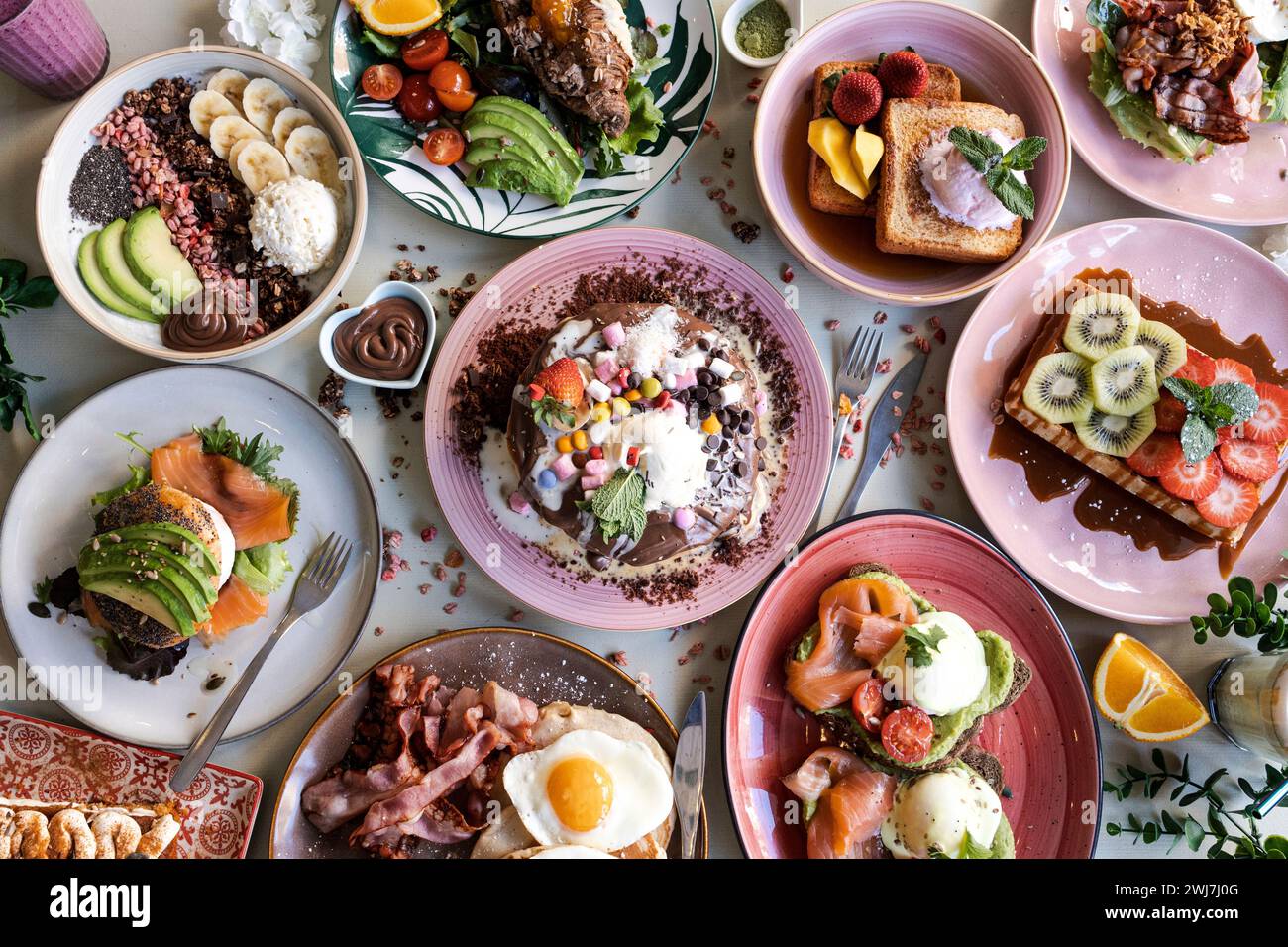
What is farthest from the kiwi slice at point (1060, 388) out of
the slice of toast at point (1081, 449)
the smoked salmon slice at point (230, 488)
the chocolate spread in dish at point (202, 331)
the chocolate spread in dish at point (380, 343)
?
the chocolate spread in dish at point (202, 331)

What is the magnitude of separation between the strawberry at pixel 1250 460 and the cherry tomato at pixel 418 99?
3378 mm

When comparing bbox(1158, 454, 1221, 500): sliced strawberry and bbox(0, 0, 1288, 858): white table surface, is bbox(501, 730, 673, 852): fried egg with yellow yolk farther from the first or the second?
bbox(1158, 454, 1221, 500): sliced strawberry

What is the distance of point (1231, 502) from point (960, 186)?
1.65m

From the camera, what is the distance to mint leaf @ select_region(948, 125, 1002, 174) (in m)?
3.28

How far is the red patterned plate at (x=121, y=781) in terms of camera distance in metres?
3.21

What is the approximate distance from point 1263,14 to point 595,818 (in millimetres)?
4095

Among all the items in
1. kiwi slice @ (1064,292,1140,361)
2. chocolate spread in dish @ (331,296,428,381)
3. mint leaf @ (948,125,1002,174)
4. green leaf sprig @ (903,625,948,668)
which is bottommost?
green leaf sprig @ (903,625,948,668)

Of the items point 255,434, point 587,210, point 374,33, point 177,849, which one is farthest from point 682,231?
point 177,849

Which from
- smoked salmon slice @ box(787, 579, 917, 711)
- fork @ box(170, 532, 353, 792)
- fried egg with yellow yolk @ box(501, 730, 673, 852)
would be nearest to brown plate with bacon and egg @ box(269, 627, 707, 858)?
fried egg with yellow yolk @ box(501, 730, 673, 852)

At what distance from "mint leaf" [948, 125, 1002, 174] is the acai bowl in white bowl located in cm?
226

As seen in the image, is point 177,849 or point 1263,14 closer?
point 177,849

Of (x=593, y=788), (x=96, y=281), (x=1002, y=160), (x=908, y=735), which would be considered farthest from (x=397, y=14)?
(x=908, y=735)

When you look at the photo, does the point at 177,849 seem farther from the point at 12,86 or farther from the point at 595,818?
the point at 12,86

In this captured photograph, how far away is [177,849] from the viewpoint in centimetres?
319
